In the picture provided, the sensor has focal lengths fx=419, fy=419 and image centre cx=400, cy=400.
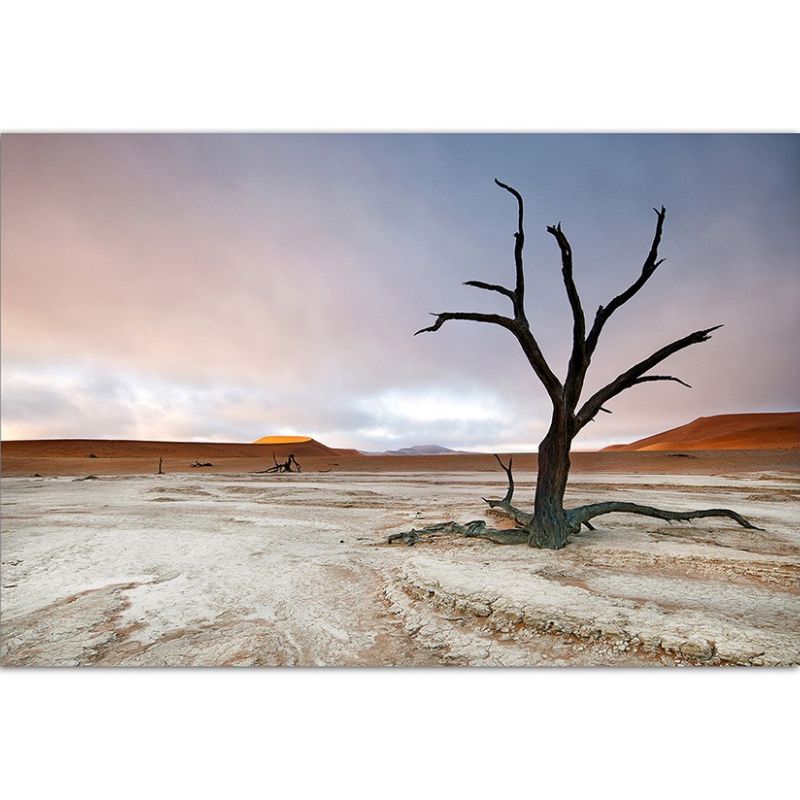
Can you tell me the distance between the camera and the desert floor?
3.04 m

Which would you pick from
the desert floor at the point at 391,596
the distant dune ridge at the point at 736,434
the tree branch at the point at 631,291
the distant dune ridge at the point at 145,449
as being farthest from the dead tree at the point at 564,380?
the distant dune ridge at the point at 145,449

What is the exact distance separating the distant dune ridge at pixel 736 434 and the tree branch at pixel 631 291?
6561 millimetres

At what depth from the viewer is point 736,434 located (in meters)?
15.1

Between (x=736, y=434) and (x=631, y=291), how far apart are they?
44.2ft

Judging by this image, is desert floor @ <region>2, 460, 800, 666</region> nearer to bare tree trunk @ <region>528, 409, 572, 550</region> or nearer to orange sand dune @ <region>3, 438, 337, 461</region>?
bare tree trunk @ <region>528, 409, 572, 550</region>

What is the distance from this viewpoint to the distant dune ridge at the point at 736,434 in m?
11.2

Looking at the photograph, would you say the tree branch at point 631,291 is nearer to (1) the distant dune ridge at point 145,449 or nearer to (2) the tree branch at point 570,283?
(2) the tree branch at point 570,283

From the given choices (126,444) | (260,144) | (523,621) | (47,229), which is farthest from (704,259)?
(126,444)

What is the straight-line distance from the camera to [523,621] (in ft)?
10.7

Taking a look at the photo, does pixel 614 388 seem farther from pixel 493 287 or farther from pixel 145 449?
pixel 145 449

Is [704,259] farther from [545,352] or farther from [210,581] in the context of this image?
[210,581]

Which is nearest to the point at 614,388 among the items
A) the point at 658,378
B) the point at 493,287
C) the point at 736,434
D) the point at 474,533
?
the point at 658,378

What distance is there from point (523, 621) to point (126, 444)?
61.6 metres

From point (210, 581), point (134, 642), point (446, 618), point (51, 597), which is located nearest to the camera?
point (134, 642)
